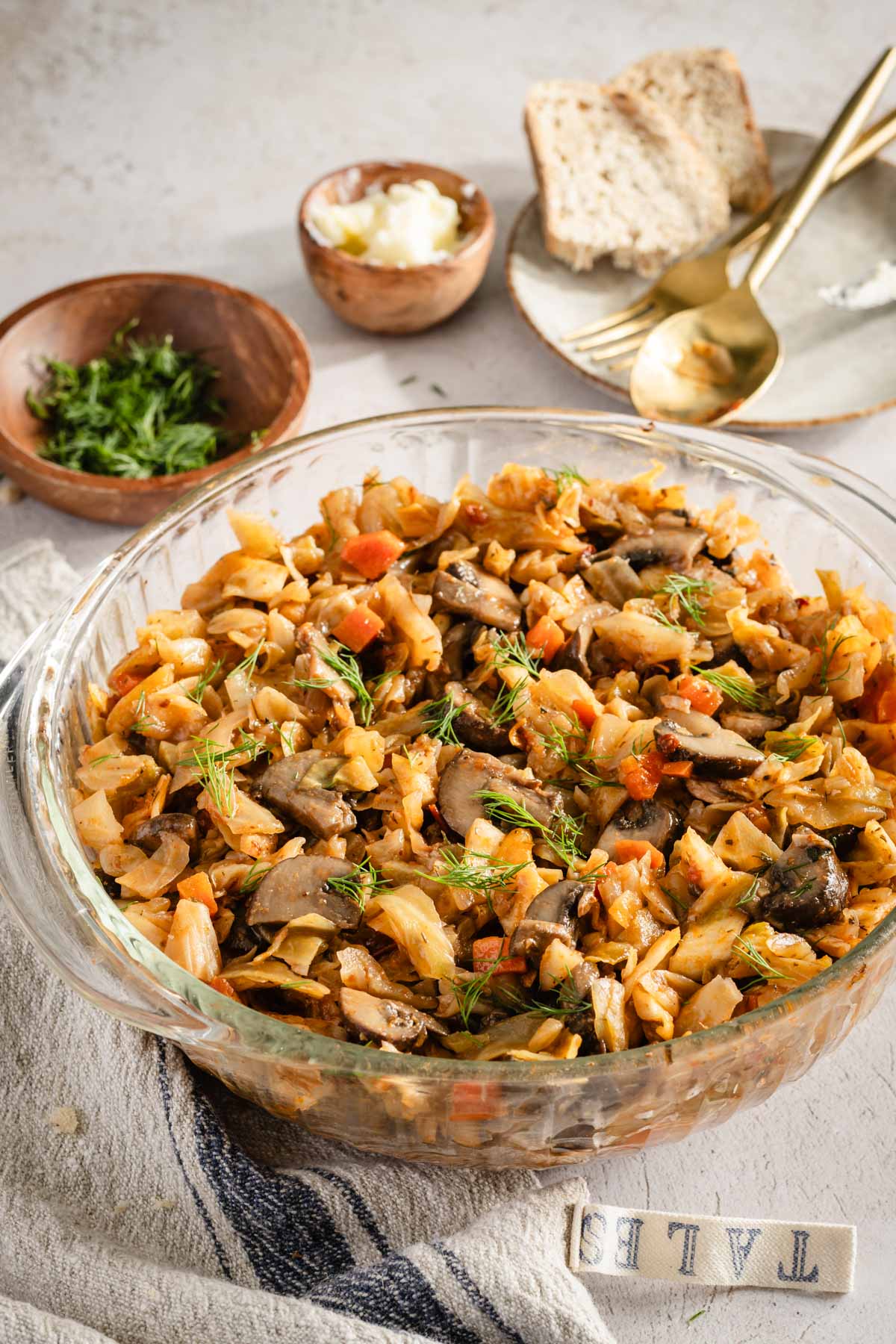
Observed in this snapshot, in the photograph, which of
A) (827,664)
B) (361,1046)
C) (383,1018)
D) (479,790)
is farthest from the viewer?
(827,664)

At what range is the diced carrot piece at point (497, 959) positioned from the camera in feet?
8.11

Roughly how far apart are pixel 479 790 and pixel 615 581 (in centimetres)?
71

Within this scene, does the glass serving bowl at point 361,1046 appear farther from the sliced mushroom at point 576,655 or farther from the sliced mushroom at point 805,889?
the sliced mushroom at point 576,655

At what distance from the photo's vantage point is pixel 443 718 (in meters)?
2.88

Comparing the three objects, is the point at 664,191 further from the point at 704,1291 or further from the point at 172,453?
the point at 704,1291

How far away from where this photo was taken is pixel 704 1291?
265 centimetres

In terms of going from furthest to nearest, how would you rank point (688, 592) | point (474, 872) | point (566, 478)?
point (566, 478)
point (688, 592)
point (474, 872)

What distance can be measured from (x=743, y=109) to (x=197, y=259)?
207 centimetres

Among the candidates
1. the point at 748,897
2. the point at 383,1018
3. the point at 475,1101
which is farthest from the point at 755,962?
the point at 383,1018

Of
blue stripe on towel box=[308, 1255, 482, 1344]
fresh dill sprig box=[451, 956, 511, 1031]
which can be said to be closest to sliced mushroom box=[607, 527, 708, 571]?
fresh dill sprig box=[451, 956, 511, 1031]

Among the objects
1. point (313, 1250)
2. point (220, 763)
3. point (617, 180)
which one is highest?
point (617, 180)

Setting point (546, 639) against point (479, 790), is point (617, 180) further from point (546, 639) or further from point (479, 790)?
point (479, 790)

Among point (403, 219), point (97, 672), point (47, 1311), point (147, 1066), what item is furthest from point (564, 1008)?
point (403, 219)

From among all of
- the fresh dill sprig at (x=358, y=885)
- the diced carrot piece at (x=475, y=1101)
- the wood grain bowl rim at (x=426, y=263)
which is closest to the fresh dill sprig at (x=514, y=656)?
the fresh dill sprig at (x=358, y=885)
